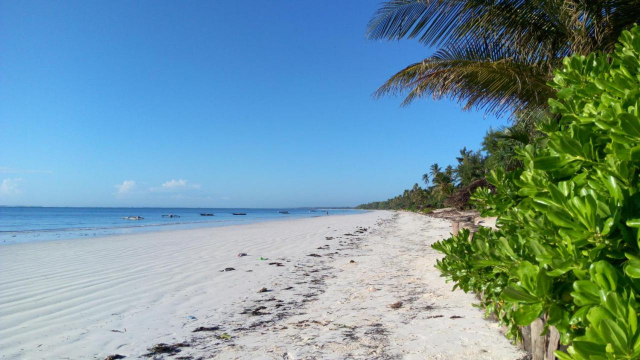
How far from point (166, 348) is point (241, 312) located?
1.23m

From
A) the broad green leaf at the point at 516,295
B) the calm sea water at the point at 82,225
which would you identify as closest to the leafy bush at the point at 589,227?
the broad green leaf at the point at 516,295

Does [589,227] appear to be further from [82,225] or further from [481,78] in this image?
[82,225]

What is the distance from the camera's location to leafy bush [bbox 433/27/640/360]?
0.87 metres

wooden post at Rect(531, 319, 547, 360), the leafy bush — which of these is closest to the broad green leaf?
the leafy bush

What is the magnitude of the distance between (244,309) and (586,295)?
436 centimetres

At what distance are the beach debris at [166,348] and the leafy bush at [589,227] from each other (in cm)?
309

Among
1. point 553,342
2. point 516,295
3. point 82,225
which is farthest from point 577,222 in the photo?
point 82,225

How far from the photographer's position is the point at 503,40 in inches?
223

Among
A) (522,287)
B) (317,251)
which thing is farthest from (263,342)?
(317,251)

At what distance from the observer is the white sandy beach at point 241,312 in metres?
3.31

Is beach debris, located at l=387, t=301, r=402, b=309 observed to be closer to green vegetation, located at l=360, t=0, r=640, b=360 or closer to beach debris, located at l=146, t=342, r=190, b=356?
green vegetation, located at l=360, t=0, r=640, b=360

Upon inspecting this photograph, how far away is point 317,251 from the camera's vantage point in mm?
10430

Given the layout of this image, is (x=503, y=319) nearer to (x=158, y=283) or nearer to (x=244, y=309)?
(x=244, y=309)

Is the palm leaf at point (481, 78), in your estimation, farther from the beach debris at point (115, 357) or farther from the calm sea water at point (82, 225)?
the calm sea water at point (82, 225)
